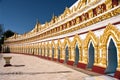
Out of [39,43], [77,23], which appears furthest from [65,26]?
[39,43]

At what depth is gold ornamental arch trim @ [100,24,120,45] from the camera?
1186 cm

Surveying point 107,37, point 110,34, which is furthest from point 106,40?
point 110,34

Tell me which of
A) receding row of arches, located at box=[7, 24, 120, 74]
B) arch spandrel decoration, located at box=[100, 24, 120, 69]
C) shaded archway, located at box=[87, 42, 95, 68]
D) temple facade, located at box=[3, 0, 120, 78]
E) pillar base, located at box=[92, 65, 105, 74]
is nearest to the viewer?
arch spandrel decoration, located at box=[100, 24, 120, 69]

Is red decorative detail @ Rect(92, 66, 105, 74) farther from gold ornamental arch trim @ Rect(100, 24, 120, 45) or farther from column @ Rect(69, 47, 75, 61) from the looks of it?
column @ Rect(69, 47, 75, 61)

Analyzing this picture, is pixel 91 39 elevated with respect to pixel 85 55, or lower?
elevated

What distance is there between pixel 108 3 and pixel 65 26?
9909mm

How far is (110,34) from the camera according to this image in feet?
41.3

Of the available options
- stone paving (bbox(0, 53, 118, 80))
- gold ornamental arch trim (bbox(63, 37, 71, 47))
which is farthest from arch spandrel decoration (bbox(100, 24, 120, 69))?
gold ornamental arch trim (bbox(63, 37, 71, 47))

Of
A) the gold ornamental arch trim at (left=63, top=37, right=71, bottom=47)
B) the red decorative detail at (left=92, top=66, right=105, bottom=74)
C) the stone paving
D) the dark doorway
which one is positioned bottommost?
the stone paving

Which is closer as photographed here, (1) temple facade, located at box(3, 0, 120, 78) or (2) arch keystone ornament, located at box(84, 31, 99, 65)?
(1) temple facade, located at box(3, 0, 120, 78)

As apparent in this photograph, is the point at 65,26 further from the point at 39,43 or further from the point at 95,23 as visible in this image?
the point at 39,43

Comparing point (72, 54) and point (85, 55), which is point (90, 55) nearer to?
point (85, 55)

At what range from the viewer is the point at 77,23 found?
18.5 m

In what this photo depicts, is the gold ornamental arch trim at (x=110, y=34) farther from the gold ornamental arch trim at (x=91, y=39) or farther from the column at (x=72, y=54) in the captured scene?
the column at (x=72, y=54)
